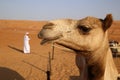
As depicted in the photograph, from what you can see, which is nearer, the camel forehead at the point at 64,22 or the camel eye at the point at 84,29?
the camel forehead at the point at 64,22

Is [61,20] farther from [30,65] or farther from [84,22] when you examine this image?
[30,65]

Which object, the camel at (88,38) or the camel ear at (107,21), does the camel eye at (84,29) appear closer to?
the camel at (88,38)

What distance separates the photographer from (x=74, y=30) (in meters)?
3.14

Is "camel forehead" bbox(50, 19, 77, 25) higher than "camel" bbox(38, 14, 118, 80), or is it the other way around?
"camel forehead" bbox(50, 19, 77, 25)

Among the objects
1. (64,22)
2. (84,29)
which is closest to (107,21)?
(84,29)

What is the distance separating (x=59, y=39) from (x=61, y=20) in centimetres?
24

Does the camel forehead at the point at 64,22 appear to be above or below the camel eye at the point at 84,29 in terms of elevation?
above

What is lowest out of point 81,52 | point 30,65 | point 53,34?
point 30,65

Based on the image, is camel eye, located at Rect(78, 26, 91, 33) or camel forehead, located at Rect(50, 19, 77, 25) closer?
camel forehead, located at Rect(50, 19, 77, 25)

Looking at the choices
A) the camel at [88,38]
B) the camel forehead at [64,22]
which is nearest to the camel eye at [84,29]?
the camel at [88,38]

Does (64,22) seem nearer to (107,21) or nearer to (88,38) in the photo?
(88,38)

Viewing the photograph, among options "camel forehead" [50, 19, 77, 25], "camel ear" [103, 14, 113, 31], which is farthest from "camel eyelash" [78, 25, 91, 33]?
"camel ear" [103, 14, 113, 31]

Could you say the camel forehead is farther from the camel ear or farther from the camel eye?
the camel ear

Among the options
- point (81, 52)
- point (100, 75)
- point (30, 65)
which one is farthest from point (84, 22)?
point (30, 65)
